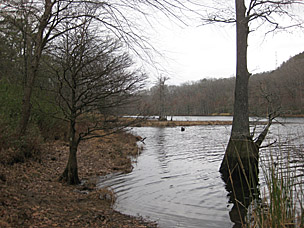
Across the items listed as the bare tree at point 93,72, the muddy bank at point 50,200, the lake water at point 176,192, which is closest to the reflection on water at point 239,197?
the lake water at point 176,192

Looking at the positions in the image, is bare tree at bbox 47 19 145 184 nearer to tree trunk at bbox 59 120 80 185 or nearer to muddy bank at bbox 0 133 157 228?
tree trunk at bbox 59 120 80 185

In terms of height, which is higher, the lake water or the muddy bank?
the muddy bank

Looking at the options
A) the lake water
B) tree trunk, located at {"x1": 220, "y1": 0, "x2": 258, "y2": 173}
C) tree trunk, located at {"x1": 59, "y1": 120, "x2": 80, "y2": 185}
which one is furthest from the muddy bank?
tree trunk, located at {"x1": 220, "y1": 0, "x2": 258, "y2": 173}

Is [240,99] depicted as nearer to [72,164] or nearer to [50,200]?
[72,164]

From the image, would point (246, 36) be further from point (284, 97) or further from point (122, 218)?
point (122, 218)

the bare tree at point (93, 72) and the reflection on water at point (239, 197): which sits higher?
the bare tree at point (93, 72)

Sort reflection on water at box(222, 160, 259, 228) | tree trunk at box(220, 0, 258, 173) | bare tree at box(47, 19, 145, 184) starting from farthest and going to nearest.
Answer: tree trunk at box(220, 0, 258, 173) → bare tree at box(47, 19, 145, 184) → reflection on water at box(222, 160, 259, 228)

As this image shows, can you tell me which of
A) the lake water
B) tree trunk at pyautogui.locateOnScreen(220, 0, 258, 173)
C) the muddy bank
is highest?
tree trunk at pyautogui.locateOnScreen(220, 0, 258, 173)

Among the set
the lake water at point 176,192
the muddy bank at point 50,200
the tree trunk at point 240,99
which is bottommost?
the lake water at point 176,192

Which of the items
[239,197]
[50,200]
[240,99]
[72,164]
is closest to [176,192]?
[239,197]

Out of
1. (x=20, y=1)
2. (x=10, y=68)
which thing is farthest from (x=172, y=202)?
(x=10, y=68)

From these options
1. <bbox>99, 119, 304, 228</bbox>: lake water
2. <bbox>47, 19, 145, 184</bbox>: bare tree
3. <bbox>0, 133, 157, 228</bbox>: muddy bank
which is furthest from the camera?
<bbox>47, 19, 145, 184</bbox>: bare tree

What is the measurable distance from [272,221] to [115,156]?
34.9ft

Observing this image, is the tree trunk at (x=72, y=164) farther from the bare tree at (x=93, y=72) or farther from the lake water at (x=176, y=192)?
the lake water at (x=176, y=192)
